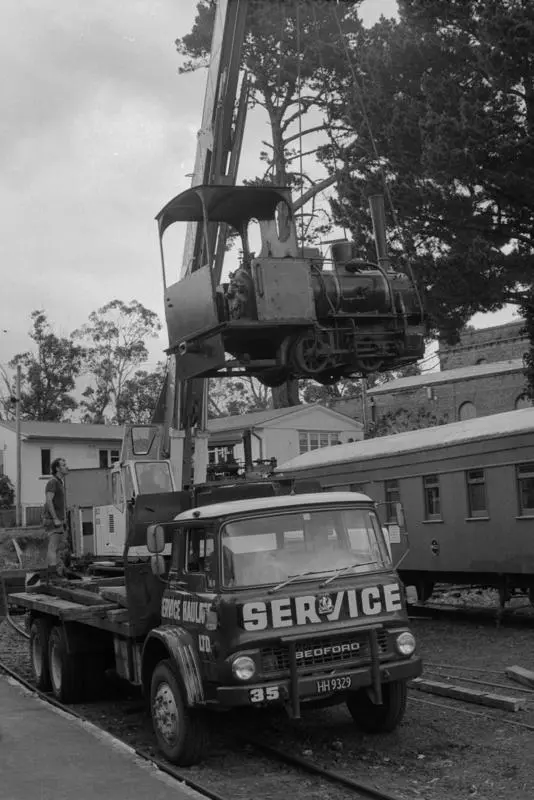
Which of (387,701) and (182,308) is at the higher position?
(182,308)

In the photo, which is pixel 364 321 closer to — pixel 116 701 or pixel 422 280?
pixel 116 701

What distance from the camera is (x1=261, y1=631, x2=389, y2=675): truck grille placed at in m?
7.31

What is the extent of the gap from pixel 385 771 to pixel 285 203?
6.04 m

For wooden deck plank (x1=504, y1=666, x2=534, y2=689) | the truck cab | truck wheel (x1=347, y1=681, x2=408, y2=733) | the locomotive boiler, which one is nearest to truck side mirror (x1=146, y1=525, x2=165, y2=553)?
the truck cab

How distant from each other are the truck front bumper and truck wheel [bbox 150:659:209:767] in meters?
0.53

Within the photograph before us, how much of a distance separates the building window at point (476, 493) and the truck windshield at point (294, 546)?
8.35 m

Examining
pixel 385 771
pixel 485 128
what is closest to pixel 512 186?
pixel 485 128

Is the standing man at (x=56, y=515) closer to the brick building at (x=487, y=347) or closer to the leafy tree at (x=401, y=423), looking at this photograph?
the leafy tree at (x=401, y=423)

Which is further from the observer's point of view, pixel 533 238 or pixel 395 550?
pixel 533 238

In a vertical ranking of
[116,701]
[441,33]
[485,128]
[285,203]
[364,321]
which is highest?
[441,33]

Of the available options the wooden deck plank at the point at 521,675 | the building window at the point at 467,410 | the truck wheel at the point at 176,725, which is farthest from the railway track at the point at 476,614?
the building window at the point at 467,410

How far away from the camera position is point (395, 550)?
56.9ft

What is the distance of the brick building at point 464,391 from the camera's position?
5019cm

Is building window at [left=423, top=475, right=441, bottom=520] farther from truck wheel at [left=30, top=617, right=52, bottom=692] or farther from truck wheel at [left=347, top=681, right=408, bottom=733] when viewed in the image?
truck wheel at [left=347, top=681, right=408, bottom=733]
